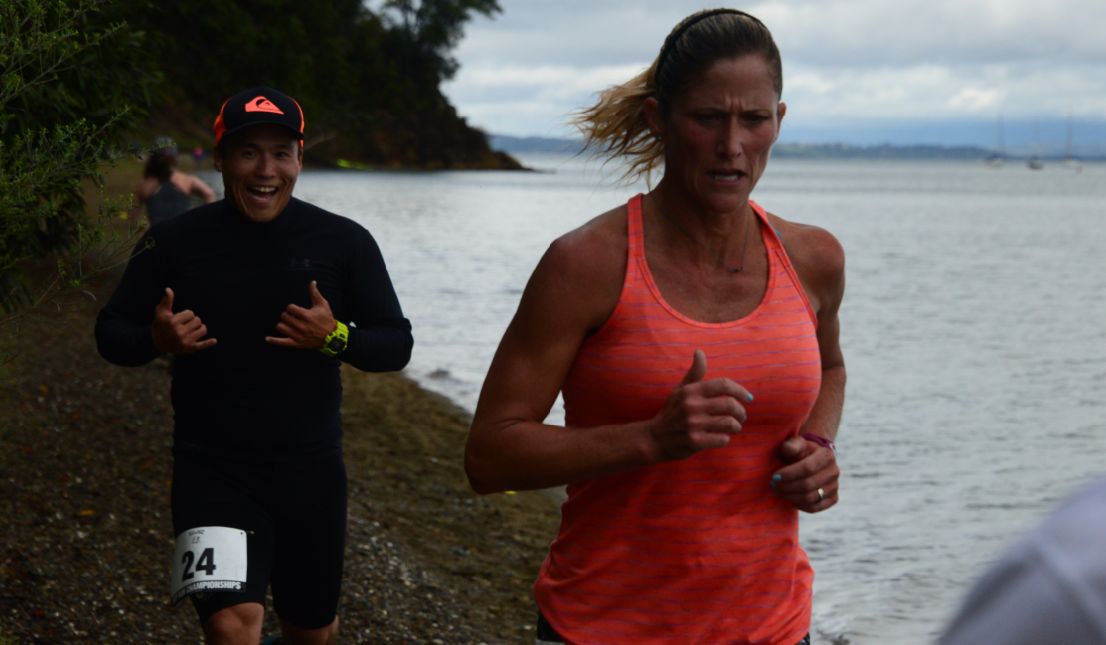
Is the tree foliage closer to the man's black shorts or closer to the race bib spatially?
the man's black shorts

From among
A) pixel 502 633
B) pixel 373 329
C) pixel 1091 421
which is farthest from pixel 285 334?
pixel 1091 421

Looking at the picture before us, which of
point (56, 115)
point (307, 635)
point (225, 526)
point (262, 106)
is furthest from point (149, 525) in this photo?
point (262, 106)

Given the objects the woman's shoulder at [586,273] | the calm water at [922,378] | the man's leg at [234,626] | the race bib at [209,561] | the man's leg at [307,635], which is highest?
the woman's shoulder at [586,273]

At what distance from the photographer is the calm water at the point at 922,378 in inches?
388

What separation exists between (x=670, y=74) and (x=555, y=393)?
2.26ft

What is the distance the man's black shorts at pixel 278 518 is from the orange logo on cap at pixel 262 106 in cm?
104

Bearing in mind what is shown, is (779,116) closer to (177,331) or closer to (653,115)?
(653,115)

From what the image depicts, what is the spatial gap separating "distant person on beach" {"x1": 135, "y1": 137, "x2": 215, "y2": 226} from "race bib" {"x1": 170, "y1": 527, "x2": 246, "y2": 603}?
8065 millimetres

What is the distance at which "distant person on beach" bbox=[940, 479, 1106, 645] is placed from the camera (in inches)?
29.0

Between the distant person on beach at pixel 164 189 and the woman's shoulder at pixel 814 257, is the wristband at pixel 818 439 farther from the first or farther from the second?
the distant person on beach at pixel 164 189

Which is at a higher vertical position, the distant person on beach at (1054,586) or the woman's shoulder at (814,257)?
the distant person on beach at (1054,586)

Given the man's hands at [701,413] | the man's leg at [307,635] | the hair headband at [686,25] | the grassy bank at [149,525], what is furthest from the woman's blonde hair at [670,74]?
the grassy bank at [149,525]

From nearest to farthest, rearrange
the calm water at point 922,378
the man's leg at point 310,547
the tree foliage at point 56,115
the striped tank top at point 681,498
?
the striped tank top at point 681,498
the man's leg at point 310,547
the tree foliage at point 56,115
the calm water at point 922,378

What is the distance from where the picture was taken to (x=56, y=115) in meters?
6.75
